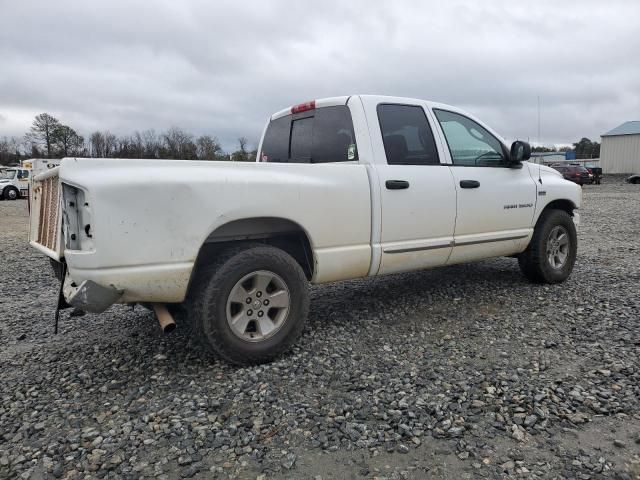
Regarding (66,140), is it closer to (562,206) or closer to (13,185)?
(13,185)

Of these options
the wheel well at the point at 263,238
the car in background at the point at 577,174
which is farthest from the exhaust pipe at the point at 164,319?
the car in background at the point at 577,174

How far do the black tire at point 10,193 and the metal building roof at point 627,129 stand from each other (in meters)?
51.3

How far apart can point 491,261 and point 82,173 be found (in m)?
5.67


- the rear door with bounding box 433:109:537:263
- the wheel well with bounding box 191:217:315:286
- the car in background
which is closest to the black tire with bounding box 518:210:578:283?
the rear door with bounding box 433:109:537:263

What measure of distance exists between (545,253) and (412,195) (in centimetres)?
217

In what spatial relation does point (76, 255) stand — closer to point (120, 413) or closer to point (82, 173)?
point (82, 173)

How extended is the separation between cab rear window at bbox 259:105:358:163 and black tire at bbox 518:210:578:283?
8.33ft

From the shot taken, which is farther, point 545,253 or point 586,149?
point 586,149

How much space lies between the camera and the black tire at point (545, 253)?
536cm

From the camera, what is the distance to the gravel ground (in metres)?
2.41

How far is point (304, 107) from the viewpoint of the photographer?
4.70m

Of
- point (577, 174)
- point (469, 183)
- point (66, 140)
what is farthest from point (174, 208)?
point (66, 140)

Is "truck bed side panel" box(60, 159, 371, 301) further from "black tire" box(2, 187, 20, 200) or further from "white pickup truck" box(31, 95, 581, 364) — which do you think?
"black tire" box(2, 187, 20, 200)

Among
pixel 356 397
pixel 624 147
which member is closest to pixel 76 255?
pixel 356 397
